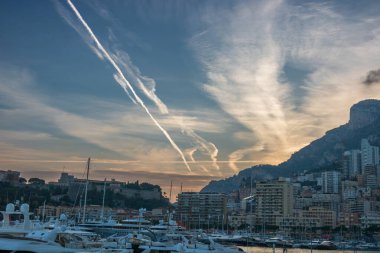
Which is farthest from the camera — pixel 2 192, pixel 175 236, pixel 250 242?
pixel 2 192

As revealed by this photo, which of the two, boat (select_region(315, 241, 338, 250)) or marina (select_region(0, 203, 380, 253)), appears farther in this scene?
boat (select_region(315, 241, 338, 250))

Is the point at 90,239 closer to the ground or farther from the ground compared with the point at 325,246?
farther from the ground

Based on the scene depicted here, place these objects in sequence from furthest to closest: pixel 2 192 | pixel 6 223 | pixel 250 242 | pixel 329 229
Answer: pixel 2 192, pixel 329 229, pixel 250 242, pixel 6 223

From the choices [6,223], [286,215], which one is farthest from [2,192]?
[6,223]

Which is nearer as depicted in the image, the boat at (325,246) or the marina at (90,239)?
the marina at (90,239)

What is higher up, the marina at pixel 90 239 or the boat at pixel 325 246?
the marina at pixel 90 239

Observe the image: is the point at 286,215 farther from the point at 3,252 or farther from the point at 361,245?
the point at 3,252

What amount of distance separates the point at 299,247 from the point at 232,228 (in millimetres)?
65660

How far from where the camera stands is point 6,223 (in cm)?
3091

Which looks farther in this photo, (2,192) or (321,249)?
(2,192)

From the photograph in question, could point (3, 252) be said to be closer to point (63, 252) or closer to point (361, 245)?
point (63, 252)

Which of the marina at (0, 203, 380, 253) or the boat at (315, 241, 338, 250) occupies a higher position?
the marina at (0, 203, 380, 253)

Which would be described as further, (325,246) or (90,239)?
(325,246)

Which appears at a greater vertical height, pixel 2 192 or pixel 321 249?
pixel 2 192
